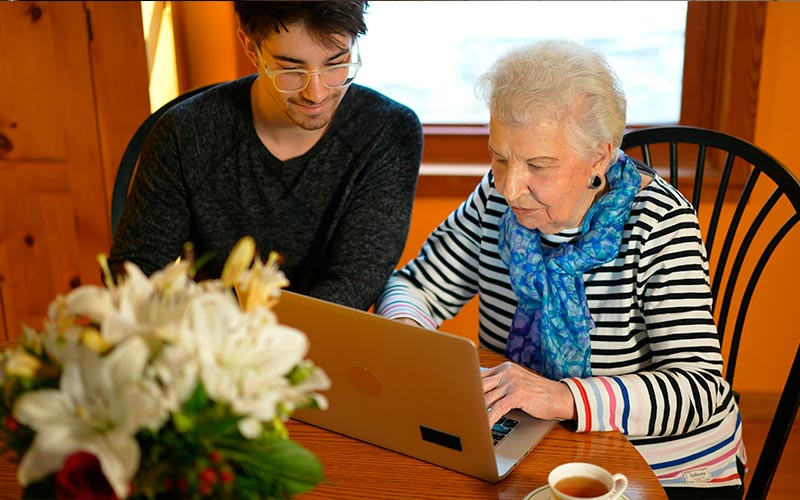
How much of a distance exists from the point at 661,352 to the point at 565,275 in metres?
0.20

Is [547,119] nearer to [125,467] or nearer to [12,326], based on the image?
[125,467]

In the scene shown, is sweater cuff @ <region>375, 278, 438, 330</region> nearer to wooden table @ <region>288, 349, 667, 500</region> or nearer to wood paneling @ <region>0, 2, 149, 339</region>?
wooden table @ <region>288, 349, 667, 500</region>

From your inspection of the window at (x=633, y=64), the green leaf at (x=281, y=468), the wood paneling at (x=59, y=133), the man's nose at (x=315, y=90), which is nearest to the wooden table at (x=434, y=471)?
the green leaf at (x=281, y=468)

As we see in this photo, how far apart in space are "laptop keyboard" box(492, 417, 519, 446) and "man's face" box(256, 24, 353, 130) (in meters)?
0.71

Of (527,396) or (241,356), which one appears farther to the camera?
(527,396)

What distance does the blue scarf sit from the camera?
4.80 ft

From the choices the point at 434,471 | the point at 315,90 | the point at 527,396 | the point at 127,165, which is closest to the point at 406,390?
the point at 434,471

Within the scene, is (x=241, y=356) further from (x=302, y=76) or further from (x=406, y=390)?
(x=302, y=76)

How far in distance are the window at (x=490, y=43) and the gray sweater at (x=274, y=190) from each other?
97 cm

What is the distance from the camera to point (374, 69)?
283 centimetres

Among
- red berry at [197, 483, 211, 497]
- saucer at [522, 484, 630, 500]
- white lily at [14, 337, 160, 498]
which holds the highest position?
white lily at [14, 337, 160, 498]

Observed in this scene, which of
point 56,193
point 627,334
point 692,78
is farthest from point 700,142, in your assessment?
point 56,193

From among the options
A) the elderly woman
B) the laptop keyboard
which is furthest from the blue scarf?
the laptop keyboard

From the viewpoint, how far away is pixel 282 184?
5.93 ft
